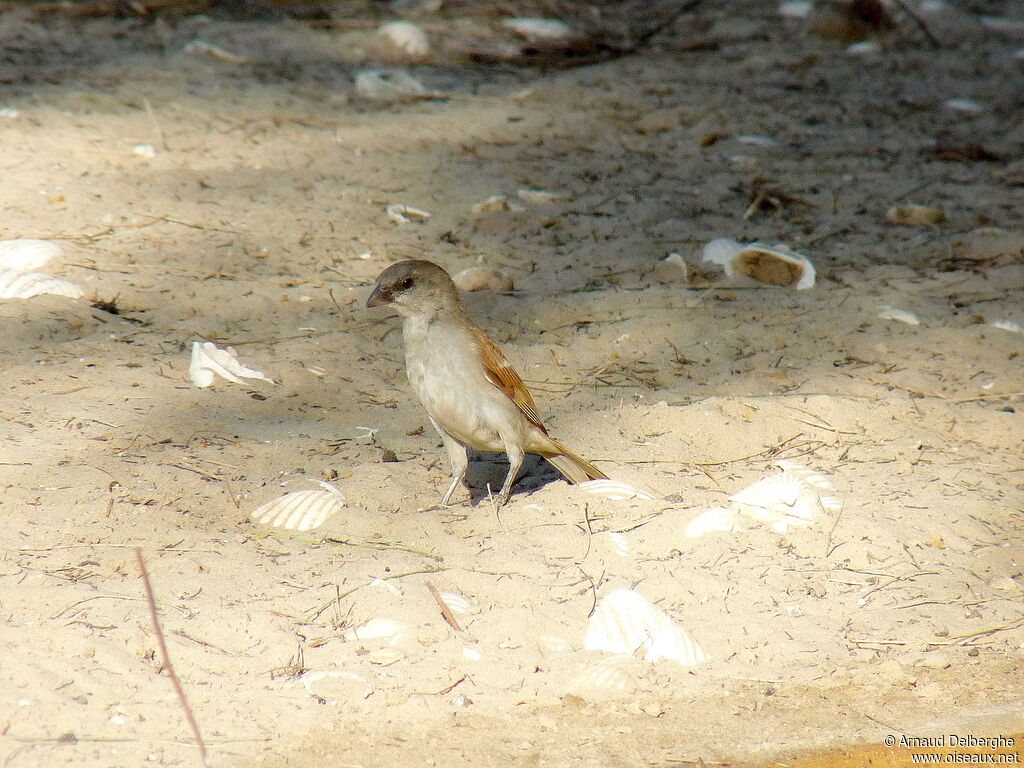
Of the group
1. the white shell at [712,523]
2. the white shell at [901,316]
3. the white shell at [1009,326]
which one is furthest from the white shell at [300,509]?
the white shell at [1009,326]

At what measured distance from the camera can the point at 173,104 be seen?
752cm

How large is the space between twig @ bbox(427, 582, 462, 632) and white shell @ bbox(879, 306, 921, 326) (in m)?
3.28

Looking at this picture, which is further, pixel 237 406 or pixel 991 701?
pixel 237 406

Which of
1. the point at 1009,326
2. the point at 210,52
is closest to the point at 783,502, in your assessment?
the point at 1009,326

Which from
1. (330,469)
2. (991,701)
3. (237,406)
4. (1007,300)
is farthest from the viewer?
(1007,300)

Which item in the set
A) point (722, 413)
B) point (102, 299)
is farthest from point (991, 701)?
point (102, 299)

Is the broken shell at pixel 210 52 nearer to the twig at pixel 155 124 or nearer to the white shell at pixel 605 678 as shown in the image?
the twig at pixel 155 124

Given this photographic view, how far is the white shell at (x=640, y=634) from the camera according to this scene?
336 cm

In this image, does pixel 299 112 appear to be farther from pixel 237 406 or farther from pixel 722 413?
pixel 722 413

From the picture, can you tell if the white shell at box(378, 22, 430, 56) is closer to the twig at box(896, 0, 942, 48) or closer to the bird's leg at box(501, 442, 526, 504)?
the twig at box(896, 0, 942, 48)

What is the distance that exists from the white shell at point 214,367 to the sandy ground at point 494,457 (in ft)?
0.21

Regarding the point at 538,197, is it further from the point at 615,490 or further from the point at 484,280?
the point at 615,490

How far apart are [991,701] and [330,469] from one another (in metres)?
2.44

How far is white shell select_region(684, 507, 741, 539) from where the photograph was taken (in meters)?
3.86
